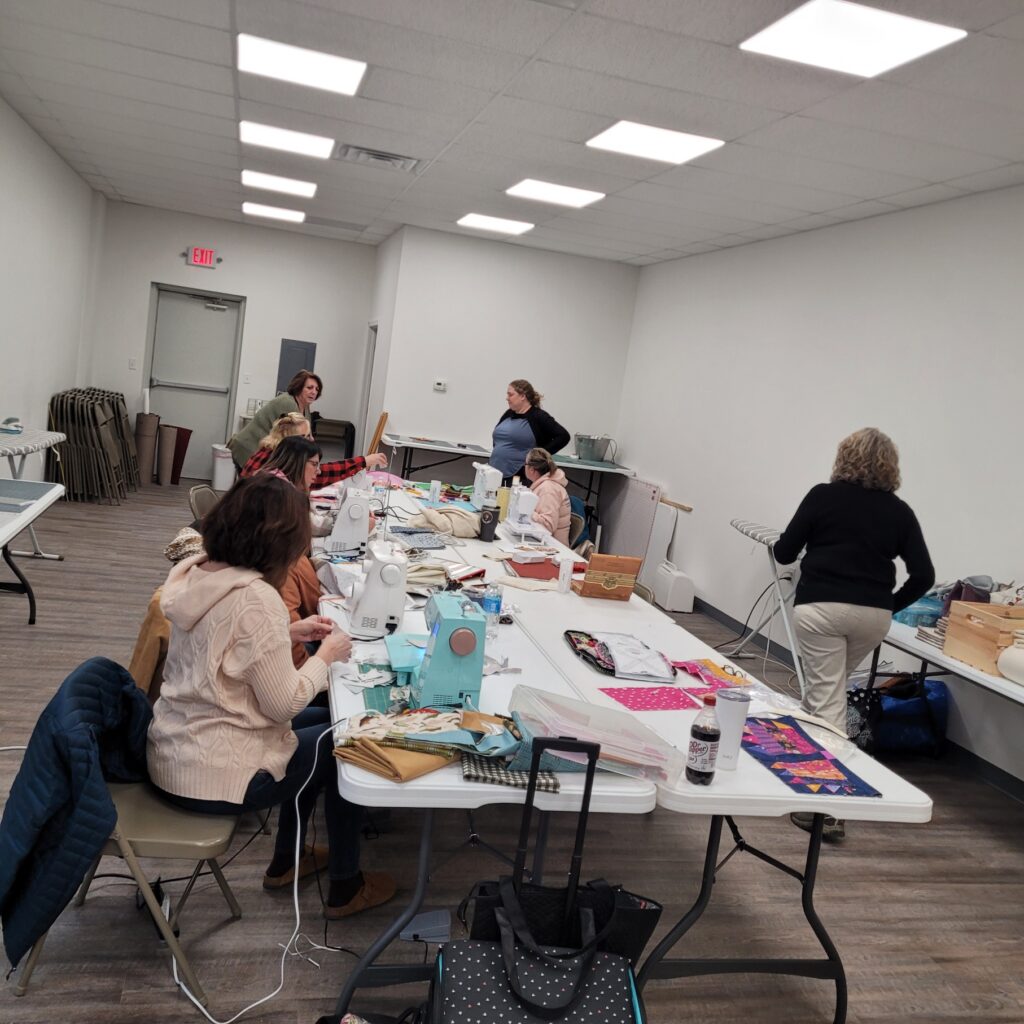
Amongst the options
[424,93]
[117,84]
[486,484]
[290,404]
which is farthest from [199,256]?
[424,93]

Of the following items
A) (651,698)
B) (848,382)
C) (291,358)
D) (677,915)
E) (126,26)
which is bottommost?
(677,915)

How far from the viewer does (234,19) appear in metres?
3.68

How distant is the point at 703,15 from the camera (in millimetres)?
2992

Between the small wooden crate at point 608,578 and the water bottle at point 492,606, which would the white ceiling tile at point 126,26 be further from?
the small wooden crate at point 608,578

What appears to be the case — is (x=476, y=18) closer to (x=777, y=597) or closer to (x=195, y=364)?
(x=777, y=597)

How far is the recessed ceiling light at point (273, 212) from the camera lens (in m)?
8.54

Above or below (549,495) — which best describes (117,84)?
above

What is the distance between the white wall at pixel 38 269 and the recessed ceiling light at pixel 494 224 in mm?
3238

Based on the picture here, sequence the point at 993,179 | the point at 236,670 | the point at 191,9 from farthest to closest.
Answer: the point at 993,179, the point at 191,9, the point at 236,670

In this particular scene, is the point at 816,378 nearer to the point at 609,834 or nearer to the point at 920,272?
the point at 920,272

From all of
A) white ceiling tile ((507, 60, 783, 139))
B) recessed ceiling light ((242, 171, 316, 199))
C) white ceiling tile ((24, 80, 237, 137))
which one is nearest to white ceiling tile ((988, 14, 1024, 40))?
white ceiling tile ((507, 60, 783, 139))

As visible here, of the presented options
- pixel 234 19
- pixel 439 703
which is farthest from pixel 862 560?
pixel 234 19

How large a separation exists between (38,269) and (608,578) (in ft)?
18.3

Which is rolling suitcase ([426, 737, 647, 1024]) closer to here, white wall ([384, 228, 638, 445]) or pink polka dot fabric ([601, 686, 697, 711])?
pink polka dot fabric ([601, 686, 697, 711])
